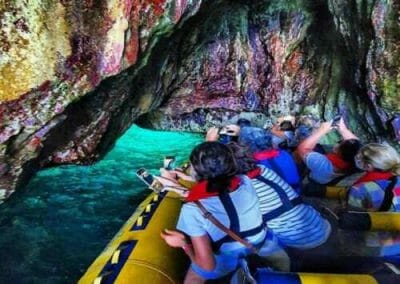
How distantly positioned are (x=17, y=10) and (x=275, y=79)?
648 centimetres

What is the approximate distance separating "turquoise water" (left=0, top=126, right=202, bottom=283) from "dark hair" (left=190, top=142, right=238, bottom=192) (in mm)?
2418

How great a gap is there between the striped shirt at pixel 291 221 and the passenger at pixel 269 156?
303 mm

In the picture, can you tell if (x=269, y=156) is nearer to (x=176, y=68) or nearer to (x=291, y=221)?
(x=291, y=221)

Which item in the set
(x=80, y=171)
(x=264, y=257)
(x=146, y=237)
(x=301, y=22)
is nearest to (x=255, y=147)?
(x=264, y=257)

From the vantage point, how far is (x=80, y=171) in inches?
288

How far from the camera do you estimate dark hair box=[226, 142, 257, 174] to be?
9.57ft

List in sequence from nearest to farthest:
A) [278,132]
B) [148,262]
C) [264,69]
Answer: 1. [148,262]
2. [278,132]
3. [264,69]

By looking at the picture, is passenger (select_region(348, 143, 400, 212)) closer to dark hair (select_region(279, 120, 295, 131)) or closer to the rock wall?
dark hair (select_region(279, 120, 295, 131))

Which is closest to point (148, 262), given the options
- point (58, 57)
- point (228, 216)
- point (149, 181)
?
point (149, 181)

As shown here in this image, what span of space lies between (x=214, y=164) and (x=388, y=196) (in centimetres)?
179

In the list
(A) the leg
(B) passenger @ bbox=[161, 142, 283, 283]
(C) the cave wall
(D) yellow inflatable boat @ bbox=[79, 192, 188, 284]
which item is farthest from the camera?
(C) the cave wall

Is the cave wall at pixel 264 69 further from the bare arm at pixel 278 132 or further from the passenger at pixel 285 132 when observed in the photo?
the bare arm at pixel 278 132

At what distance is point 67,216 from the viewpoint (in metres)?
5.61

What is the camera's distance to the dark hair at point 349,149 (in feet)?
14.1
